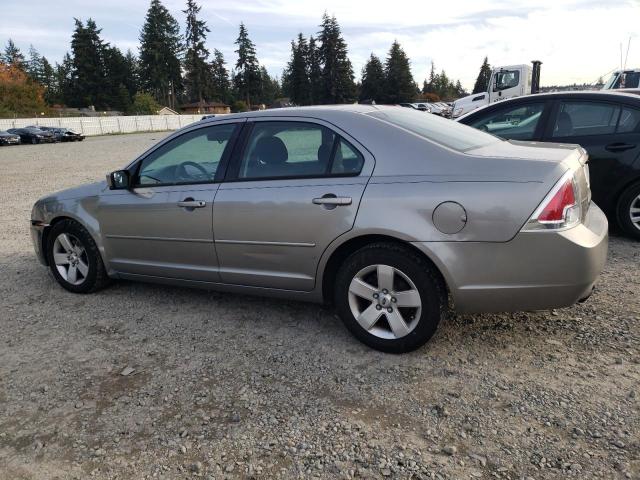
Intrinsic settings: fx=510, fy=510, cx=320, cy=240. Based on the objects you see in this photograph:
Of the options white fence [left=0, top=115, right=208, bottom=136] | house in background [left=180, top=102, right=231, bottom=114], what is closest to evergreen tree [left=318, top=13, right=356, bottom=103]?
house in background [left=180, top=102, right=231, bottom=114]

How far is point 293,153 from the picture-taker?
12.1ft

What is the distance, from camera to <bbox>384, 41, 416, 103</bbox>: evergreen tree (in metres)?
87.5

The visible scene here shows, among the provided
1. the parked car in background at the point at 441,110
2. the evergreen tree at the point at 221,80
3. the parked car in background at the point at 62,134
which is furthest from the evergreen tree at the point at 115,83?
the parked car in background at the point at 441,110

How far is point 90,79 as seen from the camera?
279 ft

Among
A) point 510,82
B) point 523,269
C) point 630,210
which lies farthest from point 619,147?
point 510,82

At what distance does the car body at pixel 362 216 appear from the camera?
115 inches

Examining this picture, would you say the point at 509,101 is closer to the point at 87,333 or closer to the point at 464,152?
the point at 464,152

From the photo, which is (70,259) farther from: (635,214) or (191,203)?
(635,214)

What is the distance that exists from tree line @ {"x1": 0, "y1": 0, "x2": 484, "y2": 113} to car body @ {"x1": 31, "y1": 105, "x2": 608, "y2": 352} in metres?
82.3

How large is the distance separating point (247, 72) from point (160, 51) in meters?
16.9

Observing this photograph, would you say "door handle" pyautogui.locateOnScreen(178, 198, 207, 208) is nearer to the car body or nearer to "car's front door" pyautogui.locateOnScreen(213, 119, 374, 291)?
the car body

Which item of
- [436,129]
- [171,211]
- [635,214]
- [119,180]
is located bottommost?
[635,214]

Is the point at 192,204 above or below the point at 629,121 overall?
below

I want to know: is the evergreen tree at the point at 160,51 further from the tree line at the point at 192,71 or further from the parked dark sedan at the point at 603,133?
the parked dark sedan at the point at 603,133
